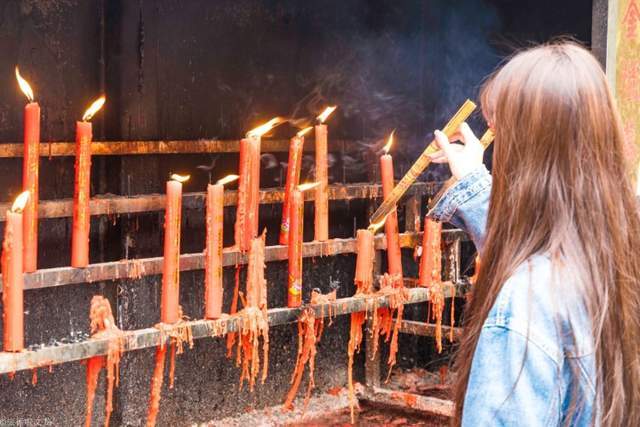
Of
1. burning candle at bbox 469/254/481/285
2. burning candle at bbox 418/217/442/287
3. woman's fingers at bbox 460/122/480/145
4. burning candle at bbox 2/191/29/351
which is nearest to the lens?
burning candle at bbox 469/254/481/285

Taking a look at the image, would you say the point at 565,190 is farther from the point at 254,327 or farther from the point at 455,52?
the point at 455,52

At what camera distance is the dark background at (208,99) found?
4.21 m

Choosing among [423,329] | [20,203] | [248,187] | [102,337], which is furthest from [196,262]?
[423,329]

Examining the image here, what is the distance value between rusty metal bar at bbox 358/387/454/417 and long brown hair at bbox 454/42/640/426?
118 inches

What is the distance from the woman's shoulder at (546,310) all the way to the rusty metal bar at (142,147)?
9.66ft

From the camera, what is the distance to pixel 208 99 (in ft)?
15.7

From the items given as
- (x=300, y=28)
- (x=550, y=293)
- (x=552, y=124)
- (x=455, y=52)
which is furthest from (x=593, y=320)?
(x=455, y=52)

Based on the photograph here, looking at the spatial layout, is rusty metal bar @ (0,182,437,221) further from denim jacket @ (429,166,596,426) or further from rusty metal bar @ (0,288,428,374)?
denim jacket @ (429,166,596,426)

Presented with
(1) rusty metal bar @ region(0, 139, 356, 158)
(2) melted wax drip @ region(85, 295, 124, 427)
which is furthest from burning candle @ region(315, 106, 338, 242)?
(2) melted wax drip @ region(85, 295, 124, 427)

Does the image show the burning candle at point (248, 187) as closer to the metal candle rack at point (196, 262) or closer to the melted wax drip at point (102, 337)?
the metal candle rack at point (196, 262)

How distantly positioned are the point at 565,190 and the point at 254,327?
2.14 meters

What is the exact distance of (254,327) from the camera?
3518mm

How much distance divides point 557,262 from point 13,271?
191cm

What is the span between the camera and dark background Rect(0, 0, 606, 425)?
4207mm
